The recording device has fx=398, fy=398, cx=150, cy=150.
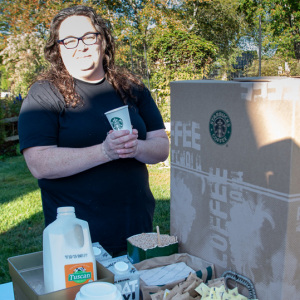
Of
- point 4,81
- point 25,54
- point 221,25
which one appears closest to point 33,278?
point 25,54

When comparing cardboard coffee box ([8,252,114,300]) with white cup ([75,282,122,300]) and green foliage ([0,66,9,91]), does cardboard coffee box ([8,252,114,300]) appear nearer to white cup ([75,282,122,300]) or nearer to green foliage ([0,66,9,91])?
white cup ([75,282,122,300])

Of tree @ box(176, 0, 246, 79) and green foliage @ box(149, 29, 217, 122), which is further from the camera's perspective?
tree @ box(176, 0, 246, 79)

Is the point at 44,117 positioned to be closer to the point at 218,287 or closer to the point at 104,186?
the point at 104,186

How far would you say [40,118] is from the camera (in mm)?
1629

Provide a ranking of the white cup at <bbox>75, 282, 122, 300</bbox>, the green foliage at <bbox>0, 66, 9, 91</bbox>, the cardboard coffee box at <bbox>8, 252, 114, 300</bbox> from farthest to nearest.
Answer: the green foliage at <bbox>0, 66, 9, 91</bbox>
the cardboard coffee box at <bbox>8, 252, 114, 300</bbox>
the white cup at <bbox>75, 282, 122, 300</bbox>

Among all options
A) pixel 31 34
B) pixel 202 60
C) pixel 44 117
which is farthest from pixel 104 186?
pixel 31 34

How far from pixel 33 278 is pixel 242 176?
26.0 inches

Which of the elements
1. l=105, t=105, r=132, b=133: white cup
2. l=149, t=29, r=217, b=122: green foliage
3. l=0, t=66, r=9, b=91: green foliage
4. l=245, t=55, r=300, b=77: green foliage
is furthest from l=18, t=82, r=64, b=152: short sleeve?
l=245, t=55, r=300, b=77: green foliage

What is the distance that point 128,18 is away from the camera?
14.2 metres

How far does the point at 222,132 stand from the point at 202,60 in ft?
30.8

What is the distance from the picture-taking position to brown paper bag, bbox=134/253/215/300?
113 centimetres

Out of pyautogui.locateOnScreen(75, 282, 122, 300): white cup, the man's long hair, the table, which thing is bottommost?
the table

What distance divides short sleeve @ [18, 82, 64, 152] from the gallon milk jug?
643mm

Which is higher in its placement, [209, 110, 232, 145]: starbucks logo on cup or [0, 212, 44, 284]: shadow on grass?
[209, 110, 232, 145]: starbucks logo on cup
